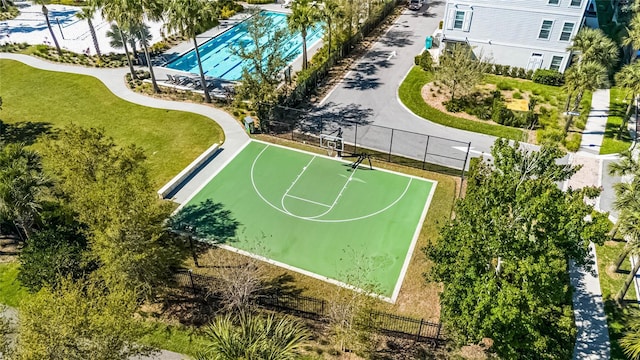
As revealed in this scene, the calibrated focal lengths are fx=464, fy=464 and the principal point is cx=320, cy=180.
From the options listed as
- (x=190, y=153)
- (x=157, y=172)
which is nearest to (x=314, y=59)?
(x=190, y=153)

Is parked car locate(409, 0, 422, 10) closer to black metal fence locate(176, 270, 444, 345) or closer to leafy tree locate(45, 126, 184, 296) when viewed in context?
leafy tree locate(45, 126, 184, 296)

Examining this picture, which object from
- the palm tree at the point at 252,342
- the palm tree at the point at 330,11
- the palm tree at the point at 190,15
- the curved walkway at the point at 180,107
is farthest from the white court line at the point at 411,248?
the palm tree at the point at 190,15

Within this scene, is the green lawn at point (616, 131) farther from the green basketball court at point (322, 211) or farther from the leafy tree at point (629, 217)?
the green basketball court at point (322, 211)

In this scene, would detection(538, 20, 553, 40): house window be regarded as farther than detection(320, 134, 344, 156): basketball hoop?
Yes

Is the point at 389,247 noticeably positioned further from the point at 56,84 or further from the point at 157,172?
the point at 56,84

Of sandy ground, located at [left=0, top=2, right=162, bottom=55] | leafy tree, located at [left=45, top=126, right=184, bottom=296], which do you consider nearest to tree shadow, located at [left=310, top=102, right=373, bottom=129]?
leafy tree, located at [left=45, top=126, right=184, bottom=296]

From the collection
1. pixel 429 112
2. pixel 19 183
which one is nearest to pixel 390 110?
pixel 429 112
